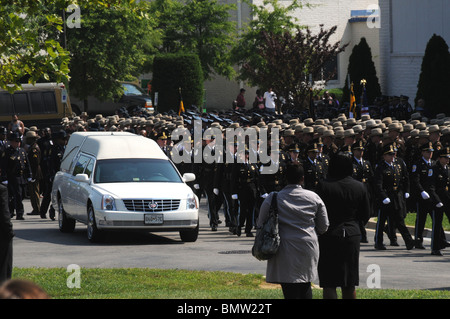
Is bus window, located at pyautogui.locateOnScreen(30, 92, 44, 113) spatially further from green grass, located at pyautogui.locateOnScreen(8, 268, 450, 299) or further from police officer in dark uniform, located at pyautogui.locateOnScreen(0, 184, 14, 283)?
police officer in dark uniform, located at pyautogui.locateOnScreen(0, 184, 14, 283)

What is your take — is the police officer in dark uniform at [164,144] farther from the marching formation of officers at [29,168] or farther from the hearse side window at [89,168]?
the hearse side window at [89,168]

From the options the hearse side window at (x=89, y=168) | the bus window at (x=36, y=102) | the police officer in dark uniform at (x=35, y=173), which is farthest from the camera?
the bus window at (x=36, y=102)

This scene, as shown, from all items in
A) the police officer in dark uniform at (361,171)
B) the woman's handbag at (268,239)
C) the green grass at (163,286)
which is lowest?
the green grass at (163,286)

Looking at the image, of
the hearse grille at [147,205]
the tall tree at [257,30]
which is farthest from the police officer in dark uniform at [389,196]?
the tall tree at [257,30]

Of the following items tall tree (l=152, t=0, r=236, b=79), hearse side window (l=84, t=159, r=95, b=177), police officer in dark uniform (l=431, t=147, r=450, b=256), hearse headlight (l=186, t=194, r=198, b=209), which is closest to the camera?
police officer in dark uniform (l=431, t=147, r=450, b=256)

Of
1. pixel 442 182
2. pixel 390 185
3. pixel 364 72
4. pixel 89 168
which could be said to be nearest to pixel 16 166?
pixel 89 168

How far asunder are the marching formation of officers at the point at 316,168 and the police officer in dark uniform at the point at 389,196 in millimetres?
17

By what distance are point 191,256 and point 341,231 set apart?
628 cm

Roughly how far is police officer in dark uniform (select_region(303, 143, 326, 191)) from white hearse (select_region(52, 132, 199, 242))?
6.75ft

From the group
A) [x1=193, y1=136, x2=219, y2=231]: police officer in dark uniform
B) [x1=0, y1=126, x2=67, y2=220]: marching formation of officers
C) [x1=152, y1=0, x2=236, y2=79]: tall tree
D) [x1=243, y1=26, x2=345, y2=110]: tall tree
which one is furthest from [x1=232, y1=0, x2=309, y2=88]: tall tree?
[x1=193, y1=136, x2=219, y2=231]: police officer in dark uniform

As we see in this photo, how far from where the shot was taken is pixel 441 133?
2061 cm

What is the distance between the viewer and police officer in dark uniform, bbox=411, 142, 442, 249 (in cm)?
1599

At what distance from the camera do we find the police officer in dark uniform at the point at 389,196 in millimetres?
16125
